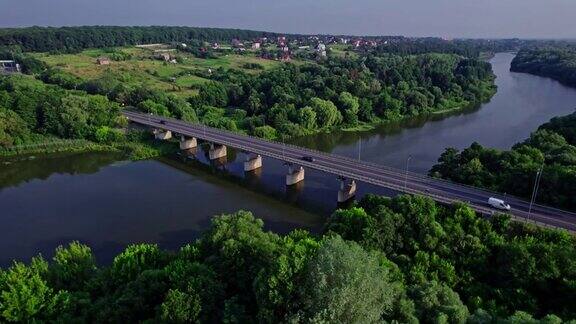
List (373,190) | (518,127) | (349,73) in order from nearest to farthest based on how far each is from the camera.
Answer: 1. (373,190)
2. (518,127)
3. (349,73)

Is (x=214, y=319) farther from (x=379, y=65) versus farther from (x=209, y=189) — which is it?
A: (x=379, y=65)

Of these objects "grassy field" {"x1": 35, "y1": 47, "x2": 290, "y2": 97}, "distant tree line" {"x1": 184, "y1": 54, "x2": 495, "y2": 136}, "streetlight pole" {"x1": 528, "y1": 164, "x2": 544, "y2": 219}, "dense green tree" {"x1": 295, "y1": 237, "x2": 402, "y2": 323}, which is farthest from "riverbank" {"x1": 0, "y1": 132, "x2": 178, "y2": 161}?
"dense green tree" {"x1": 295, "y1": 237, "x2": 402, "y2": 323}

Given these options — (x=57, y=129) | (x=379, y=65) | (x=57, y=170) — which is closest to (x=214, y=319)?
(x=57, y=170)

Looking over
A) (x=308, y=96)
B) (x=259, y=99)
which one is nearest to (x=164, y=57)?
(x=259, y=99)

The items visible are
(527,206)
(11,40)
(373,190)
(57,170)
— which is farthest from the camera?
(11,40)

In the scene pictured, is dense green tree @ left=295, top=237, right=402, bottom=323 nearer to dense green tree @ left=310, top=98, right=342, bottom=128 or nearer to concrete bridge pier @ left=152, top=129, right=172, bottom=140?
concrete bridge pier @ left=152, top=129, right=172, bottom=140

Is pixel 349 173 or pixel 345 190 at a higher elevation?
pixel 349 173

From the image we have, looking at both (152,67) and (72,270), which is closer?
(72,270)

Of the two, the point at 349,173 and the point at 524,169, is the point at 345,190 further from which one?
the point at 524,169
